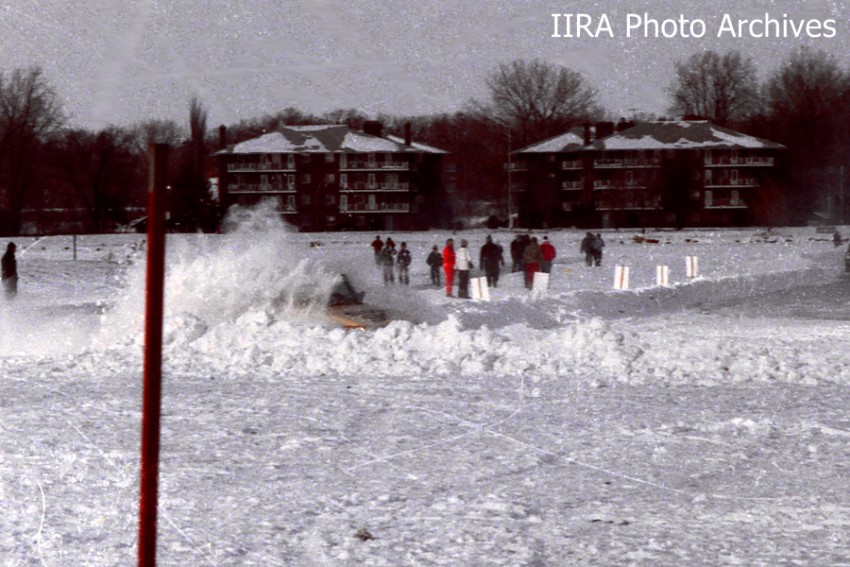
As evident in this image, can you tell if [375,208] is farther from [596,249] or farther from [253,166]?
[596,249]

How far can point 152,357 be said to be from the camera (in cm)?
442

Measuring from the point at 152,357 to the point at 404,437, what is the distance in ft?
20.5

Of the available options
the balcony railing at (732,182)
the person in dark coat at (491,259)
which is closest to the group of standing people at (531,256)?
the person in dark coat at (491,259)

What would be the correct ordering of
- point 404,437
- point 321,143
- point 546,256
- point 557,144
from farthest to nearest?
point 557,144 → point 321,143 → point 546,256 → point 404,437

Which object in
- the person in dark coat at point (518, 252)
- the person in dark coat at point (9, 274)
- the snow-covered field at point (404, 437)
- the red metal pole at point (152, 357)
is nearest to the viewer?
the red metal pole at point (152, 357)

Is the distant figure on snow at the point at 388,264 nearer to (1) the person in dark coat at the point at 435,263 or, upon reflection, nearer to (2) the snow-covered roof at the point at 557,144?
(1) the person in dark coat at the point at 435,263

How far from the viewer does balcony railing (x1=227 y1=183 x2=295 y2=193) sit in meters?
120

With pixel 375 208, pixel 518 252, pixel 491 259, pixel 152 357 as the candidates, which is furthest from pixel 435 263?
pixel 375 208

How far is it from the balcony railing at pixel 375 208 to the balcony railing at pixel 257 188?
18.2 feet

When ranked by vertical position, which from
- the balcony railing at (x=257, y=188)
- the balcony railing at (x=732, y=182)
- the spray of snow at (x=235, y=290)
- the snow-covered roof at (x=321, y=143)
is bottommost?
the spray of snow at (x=235, y=290)

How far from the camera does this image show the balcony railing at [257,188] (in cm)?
12012

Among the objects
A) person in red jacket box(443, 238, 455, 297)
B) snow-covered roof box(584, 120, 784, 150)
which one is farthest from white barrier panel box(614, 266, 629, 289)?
snow-covered roof box(584, 120, 784, 150)

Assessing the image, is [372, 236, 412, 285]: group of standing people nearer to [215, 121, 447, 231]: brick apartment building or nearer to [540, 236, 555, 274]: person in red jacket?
[540, 236, 555, 274]: person in red jacket

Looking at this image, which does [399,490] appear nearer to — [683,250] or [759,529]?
[759,529]
